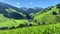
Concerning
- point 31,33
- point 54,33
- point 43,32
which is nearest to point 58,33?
point 54,33

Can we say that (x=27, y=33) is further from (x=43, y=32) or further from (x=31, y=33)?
(x=43, y=32)

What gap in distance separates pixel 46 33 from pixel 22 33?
190 centimetres

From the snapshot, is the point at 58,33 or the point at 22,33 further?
the point at 22,33

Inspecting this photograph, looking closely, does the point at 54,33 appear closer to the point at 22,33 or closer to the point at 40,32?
the point at 40,32

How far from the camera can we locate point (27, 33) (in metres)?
12.6

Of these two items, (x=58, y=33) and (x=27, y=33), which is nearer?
(x=58, y=33)

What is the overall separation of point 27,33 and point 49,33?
64.8 inches

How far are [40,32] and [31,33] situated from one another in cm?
63

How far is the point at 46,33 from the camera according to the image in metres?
12.1

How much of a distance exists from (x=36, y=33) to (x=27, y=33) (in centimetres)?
71

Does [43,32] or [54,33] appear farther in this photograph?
[43,32]

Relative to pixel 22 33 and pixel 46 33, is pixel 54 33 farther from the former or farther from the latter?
pixel 22 33

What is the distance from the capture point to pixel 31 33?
1244 cm

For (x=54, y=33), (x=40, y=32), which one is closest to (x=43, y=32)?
(x=40, y=32)
